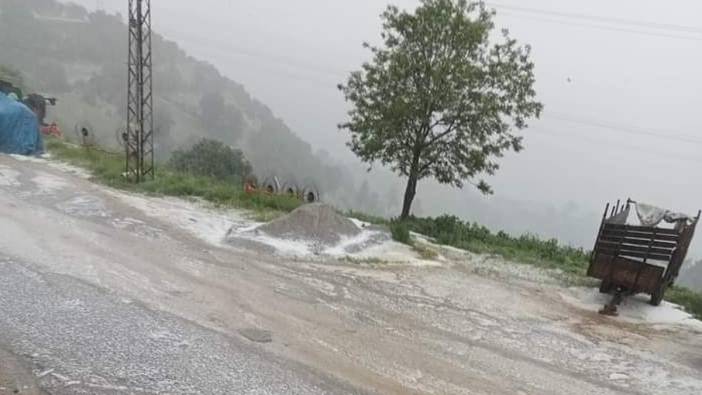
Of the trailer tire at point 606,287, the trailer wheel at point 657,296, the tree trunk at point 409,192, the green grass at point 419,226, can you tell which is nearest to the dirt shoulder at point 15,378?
the green grass at point 419,226

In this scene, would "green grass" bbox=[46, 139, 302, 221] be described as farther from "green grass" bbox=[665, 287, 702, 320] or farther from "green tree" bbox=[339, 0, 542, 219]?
"green grass" bbox=[665, 287, 702, 320]

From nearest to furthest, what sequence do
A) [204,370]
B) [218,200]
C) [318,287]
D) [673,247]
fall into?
1. [204,370]
2. [318,287]
3. [673,247]
4. [218,200]

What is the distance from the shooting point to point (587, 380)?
7.71 metres

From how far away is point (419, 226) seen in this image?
17.0 m

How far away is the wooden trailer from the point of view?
36.7 feet

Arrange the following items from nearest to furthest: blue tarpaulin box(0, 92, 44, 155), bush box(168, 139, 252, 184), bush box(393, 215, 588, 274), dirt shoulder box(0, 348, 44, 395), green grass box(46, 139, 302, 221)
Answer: dirt shoulder box(0, 348, 44, 395) → bush box(393, 215, 588, 274) → green grass box(46, 139, 302, 221) → blue tarpaulin box(0, 92, 44, 155) → bush box(168, 139, 252, 184)

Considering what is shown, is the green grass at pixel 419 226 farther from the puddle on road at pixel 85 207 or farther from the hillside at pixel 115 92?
the hillside at pixel 115 92

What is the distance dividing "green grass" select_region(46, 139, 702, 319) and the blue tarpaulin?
167 cm

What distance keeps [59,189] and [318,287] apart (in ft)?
28.4

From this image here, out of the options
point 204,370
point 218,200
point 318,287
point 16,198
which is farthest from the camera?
point 218,200

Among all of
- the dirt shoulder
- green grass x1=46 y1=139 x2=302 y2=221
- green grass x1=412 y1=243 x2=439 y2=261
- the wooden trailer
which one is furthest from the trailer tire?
the dirt shoulder

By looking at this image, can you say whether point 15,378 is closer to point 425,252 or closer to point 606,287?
point 425,252

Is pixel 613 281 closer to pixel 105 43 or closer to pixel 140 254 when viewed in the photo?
pixel 140 254

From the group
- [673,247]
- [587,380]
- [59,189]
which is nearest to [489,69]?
[673,247]
